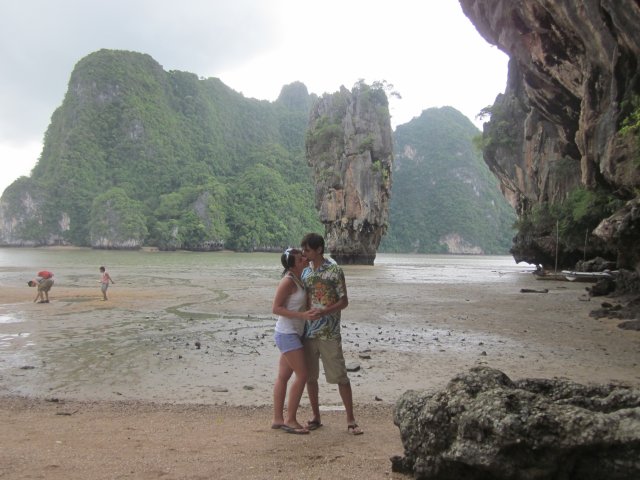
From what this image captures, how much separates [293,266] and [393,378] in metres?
3.15

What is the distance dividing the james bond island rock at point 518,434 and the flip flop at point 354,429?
1192 mm

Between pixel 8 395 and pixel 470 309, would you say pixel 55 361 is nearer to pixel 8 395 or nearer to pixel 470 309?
pixel 8 395

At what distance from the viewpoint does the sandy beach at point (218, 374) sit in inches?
151

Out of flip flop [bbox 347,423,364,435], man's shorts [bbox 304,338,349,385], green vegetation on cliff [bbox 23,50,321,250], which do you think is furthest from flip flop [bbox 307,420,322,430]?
green vegetation on cliff [bbox 23,50,321,250]

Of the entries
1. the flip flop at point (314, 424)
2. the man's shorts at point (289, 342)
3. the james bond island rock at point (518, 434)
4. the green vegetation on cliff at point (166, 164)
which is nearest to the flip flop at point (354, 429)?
the flip flop at point (314, 424)

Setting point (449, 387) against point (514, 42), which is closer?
point (449, 387)

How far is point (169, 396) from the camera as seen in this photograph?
607 cm

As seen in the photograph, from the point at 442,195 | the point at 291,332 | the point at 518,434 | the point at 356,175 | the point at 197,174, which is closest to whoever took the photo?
the point at 518,434

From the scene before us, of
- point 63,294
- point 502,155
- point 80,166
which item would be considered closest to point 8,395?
point 63,294

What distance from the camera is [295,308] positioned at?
4.59 meters

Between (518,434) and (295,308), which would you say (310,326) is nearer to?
(295,308)

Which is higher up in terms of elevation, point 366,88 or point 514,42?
point 366,88

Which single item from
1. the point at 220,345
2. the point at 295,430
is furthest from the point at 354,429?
the point at 220,345

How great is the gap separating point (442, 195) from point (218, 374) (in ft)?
545
